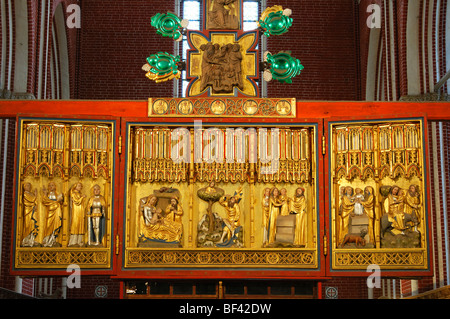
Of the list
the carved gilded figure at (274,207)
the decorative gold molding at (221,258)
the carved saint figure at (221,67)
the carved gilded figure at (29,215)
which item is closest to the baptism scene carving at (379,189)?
the decorative gold molding at (221,258)

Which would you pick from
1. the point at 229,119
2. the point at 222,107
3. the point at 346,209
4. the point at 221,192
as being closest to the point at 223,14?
the point at 222,107

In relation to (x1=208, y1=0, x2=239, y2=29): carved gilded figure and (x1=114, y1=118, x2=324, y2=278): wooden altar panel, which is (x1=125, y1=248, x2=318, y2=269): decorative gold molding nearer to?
(x1=114, y1=118, x2=324, y2=278): wooden altar panel

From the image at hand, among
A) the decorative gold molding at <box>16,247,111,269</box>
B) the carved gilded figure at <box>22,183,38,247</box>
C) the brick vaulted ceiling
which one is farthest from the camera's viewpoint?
the brick vaulted ceiling

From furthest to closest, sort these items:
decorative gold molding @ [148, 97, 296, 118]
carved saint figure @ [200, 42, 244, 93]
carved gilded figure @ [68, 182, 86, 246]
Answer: carved saint figure @ [200, 42, 244, 93] → decorative gold molding @ [148, 97, 296, 118] → carved gilded figure @ [68, 182, 86, 246]

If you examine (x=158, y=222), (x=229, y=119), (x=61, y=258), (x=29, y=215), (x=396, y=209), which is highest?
(x=229, y=119)

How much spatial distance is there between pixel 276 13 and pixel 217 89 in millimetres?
1785

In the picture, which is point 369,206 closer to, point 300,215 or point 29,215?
point 300,215

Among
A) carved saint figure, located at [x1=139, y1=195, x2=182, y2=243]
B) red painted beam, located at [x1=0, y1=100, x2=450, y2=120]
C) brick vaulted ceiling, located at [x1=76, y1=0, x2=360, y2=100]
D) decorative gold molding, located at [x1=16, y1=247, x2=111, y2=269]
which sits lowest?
decorative gold molding, located at [x1=16, y1=247, x2=111, y2=269]

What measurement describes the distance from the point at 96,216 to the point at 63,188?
77 cm

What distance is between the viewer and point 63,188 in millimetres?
14805

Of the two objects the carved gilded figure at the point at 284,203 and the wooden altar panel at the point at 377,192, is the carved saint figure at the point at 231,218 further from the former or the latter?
the wooden altar panel at the point at 377,192

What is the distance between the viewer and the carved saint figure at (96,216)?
1466cm

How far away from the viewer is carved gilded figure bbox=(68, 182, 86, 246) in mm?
14648

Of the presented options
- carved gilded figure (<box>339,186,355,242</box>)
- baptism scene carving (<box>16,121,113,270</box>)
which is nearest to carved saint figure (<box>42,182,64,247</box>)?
baptism scene carving (<box>16,121,113,270</box>)
